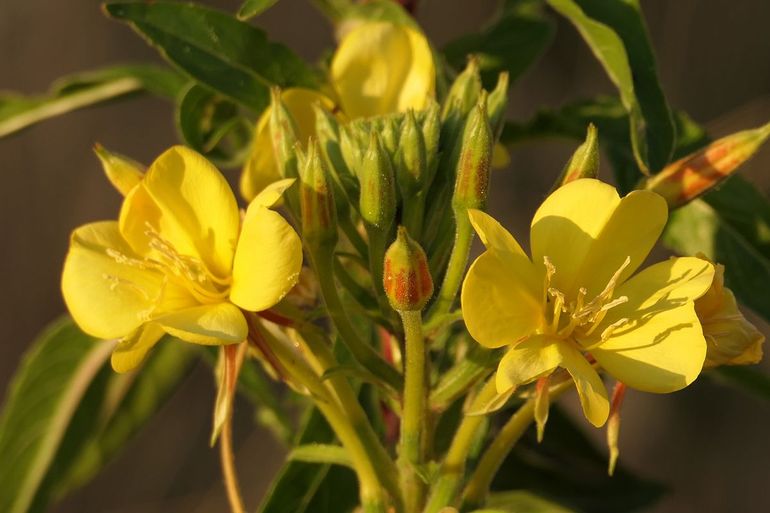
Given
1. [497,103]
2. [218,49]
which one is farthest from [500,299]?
[218,49]

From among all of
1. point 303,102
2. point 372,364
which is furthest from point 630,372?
point 303,102

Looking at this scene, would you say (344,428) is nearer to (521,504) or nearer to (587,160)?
(521,504)

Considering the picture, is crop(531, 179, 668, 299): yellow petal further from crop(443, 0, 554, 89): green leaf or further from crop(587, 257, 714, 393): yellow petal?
crop(443, 0, 554, 89): green leaf

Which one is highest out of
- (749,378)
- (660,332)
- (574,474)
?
(660,332)

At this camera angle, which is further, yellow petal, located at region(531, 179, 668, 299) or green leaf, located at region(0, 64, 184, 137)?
green leaf, located at region(0, 64, 184, 137)

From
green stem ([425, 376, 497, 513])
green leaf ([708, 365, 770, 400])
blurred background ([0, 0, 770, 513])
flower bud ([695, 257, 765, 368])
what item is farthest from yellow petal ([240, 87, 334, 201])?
blurred background ([0, 0, 770, 513])

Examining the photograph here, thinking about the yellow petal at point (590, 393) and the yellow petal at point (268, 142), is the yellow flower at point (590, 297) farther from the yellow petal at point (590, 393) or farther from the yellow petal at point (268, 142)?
the yellow petal at point (268, 142)
